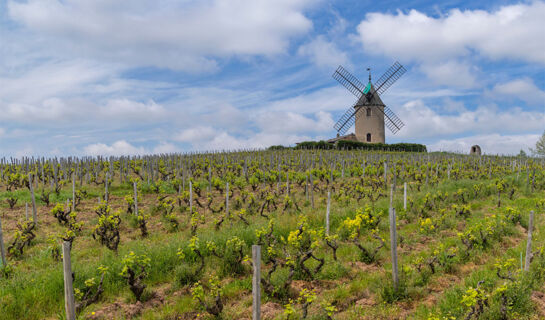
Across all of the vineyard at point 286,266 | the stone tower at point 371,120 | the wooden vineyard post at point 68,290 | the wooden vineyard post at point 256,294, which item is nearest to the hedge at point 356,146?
the stone tower at point 371,120

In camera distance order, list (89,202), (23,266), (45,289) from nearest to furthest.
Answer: (45,289) → (23,266) → (89,202)

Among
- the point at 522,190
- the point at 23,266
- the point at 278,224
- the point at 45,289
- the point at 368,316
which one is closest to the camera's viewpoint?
the point at 368,316

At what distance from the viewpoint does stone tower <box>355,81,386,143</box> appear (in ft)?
154

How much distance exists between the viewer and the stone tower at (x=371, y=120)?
46844mm

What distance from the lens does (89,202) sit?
16.1m

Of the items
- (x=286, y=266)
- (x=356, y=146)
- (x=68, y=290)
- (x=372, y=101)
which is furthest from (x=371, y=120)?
(x=68, y=290)

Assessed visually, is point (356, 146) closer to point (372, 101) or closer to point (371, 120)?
point (371, 120)

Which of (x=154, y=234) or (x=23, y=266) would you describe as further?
(x=154, y=234)

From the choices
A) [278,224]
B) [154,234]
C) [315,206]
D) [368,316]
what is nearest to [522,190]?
[315,206]

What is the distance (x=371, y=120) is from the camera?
156 ft

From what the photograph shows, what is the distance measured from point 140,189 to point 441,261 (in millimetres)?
15325

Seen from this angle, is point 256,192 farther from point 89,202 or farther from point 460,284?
point 460,284

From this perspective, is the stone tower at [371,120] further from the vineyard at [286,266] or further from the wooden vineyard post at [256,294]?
the wooden vineyard post at [256,294]

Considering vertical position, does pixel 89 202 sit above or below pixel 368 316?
above
